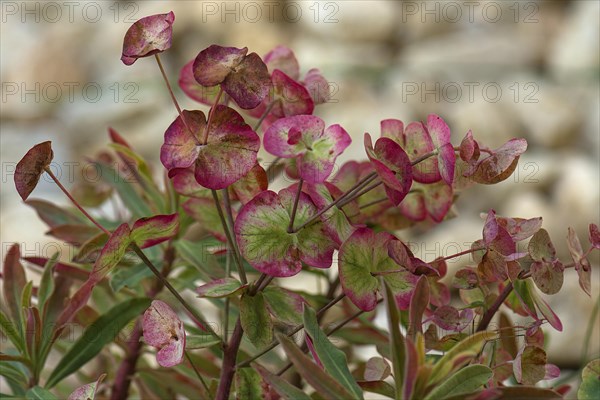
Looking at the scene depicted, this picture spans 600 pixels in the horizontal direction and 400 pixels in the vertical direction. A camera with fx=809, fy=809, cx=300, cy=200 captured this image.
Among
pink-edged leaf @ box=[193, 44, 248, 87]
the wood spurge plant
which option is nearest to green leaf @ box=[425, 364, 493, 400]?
the wood spurge plant

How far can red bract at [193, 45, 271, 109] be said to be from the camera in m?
0.46

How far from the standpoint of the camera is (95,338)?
23.9 inches

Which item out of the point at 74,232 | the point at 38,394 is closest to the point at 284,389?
the point at 38,394

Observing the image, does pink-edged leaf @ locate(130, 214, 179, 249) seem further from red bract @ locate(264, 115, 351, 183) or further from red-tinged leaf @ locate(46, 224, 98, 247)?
red-tinged leaf @ locate(46, 224, 98, 247)

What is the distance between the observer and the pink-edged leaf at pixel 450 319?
0.48m

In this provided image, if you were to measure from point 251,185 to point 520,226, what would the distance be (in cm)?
16

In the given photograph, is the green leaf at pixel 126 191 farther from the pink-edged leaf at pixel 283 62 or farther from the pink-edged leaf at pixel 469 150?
the pink-edged leaf at pixel 469 150

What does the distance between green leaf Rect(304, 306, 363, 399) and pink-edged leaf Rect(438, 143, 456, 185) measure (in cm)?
11

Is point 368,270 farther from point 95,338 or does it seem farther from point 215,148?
point 95,338

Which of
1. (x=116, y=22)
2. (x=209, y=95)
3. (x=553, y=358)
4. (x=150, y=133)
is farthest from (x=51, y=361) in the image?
(x=116, y=22)

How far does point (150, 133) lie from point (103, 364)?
393cm

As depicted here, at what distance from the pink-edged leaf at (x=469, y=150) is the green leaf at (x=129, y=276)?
292mm

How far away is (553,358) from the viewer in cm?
294

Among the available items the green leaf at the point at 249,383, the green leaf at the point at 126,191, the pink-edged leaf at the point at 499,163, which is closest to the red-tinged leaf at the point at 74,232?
the green leaf at the point at 126,191
